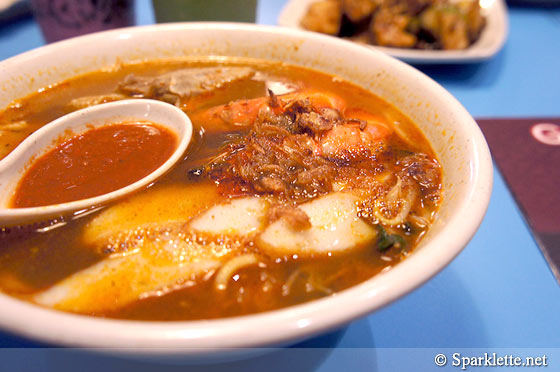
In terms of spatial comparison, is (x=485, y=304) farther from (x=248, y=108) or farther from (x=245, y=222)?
(x=248, y=108)

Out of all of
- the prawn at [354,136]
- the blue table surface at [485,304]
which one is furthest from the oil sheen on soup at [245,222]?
the blue table surface at [485,304]

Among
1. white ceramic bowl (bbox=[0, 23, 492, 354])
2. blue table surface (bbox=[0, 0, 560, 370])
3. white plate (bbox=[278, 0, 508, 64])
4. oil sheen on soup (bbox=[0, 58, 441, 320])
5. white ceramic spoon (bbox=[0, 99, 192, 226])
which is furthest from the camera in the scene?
white plate (bbox=[278, 0, 508, 64])

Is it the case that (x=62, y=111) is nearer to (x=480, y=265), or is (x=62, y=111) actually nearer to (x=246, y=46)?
(x=246, y=46)

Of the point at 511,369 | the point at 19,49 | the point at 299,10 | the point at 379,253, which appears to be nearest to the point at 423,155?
the point at 379,253

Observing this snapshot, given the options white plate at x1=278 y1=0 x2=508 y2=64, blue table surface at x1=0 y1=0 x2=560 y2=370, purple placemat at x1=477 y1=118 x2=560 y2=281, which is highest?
white plate at x1=278 y1=0 x2=508 y2=64

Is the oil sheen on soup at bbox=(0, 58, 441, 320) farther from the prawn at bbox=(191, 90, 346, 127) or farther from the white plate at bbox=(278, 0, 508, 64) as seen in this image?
the white plate at bbox=(278, 0, 508, 64)

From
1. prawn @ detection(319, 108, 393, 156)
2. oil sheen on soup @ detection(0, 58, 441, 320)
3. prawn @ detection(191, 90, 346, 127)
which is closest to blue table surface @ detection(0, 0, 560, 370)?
oil sheen on soup @ detection(0, 58, 441, 320)
